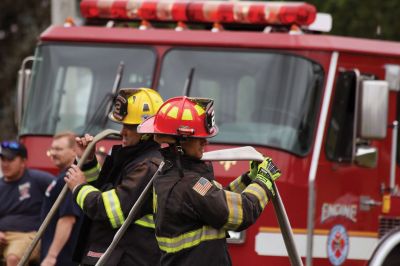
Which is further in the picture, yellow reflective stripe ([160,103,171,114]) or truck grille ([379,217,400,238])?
truck grille ([379,217,400,238])

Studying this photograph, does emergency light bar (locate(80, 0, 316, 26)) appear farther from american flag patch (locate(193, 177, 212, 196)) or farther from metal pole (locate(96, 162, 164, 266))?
american flag patch (locate(193, 177, 212, 196))

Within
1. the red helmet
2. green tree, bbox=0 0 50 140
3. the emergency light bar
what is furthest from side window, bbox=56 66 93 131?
green tree, bbox=0 0 50 140

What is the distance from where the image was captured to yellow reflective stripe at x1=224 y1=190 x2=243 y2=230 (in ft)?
17.6

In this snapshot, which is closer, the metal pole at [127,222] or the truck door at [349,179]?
the metal pole at [127,222]

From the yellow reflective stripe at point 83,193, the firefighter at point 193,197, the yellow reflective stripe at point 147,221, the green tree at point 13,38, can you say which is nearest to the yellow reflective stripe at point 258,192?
the firefighter at point 193,197

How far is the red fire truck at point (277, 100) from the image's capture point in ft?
28.4

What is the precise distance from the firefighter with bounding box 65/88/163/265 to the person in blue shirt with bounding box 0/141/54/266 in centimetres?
233

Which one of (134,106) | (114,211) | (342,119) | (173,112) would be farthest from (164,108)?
(342,119)

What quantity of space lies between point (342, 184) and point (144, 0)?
7.87 feet

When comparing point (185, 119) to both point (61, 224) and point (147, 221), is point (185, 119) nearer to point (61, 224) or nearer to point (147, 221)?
point (147, 221)

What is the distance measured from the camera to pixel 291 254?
18.4 ft

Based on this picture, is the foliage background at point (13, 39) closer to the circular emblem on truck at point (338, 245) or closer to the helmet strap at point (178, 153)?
the circular emblem on truck at point (338, 245)

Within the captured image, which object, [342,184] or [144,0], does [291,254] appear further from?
[144,0]

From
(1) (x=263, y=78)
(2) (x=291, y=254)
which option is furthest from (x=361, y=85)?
(2) (x=291, y=254)
